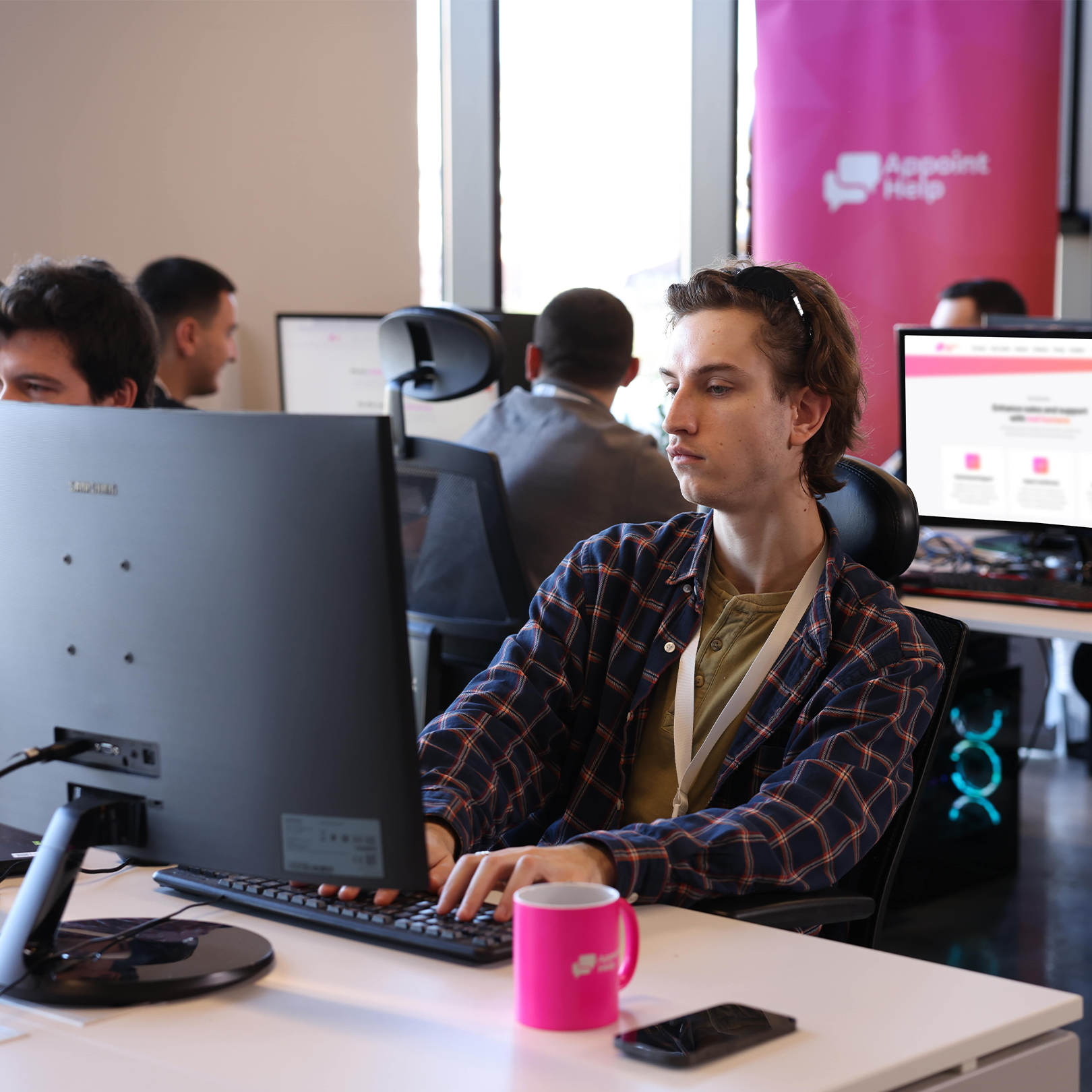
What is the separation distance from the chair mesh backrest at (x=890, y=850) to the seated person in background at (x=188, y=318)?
2.52m

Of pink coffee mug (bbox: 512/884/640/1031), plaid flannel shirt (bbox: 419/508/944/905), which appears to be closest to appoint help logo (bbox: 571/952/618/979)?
pink coffee mug (bbox: 512/884/640/1031)

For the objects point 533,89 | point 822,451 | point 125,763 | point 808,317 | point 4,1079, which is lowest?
point 4,1079

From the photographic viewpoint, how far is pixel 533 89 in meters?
5.29

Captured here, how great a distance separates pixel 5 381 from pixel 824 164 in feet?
10.7

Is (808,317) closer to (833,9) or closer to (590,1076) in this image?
(590,1076)

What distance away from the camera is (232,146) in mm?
3967

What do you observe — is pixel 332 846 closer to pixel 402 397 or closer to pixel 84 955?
pixel 84 955

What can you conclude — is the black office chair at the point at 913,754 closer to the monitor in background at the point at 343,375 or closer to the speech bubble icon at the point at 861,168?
the monitor in background at the point at 343,375

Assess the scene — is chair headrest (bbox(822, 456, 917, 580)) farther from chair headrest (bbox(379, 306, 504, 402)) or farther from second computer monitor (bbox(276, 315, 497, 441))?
second computer monitor (bbox(276, 315, 497, 441))

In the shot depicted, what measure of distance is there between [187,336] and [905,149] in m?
2.44

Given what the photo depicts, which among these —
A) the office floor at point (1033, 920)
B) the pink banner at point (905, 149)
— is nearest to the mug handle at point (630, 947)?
the office floor at point (1033, 920)

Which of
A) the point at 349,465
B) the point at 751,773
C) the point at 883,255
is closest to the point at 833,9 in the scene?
the point at 883,255

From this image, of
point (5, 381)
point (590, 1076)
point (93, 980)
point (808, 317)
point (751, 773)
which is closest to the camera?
point (590, 1076)

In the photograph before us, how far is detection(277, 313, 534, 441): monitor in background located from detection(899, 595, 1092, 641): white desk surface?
5.73 ft
